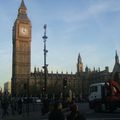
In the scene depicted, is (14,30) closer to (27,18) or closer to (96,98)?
(27,18)

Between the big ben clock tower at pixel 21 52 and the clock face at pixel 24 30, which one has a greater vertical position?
the clock face at pixel 24 30

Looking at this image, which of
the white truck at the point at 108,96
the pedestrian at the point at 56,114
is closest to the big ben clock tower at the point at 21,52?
the white truck at the point at 108,96

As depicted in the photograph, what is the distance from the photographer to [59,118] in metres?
10.5

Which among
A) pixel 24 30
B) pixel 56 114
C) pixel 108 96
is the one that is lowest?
pixel 56 114

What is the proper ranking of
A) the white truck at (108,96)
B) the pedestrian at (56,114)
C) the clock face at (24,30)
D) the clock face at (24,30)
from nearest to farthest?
1. the pedestrian at (56,114)
2. the white truck at (108,96)
3. the clock face at (24,30)
4. the clock face at (24,30)

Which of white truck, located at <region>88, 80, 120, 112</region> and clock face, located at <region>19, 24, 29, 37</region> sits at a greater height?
clock face, located at <region>19, 24, 29, 37</region>

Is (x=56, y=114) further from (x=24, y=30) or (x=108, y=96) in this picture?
(x=24, y=30)

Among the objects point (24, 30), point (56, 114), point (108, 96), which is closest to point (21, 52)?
point (24, 30)

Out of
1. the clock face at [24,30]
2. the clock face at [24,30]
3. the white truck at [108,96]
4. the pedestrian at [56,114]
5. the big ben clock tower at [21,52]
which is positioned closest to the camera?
the pedestrian at [56,114]

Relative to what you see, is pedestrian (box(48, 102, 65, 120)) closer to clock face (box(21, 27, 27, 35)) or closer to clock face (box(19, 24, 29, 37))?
clock face (box(19, 24, 29, 37))

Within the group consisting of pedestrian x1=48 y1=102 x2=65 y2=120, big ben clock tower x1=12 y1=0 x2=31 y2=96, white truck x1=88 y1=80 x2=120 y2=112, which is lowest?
pedestrian x1=48 y1=102 x2=65 y2=120

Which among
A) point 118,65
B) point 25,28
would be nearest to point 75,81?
point 25,28

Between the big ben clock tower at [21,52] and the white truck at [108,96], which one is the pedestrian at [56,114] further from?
the big ben clock tower at [21,52]

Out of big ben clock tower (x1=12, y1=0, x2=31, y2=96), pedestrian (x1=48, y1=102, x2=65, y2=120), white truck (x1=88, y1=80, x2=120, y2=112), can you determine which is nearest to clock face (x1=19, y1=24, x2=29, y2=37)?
big ben clock tower (x1=12, y1=0, x2=31, y2=96)
